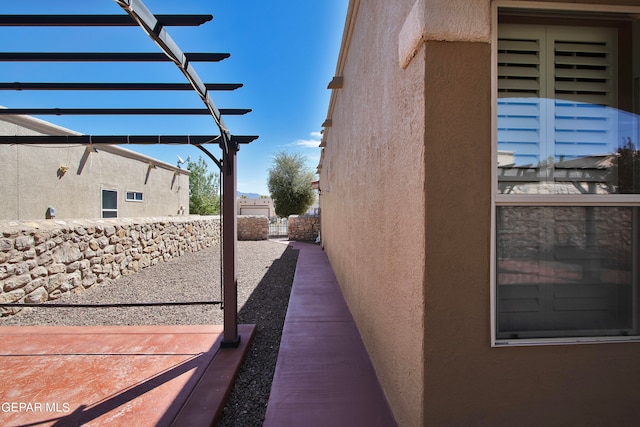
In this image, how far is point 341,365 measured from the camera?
3.15 meters

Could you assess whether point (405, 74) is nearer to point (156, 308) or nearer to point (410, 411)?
point (410, 411)

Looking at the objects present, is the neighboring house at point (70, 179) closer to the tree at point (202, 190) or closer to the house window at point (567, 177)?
the house window at point (567, 177)

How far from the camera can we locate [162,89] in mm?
3057

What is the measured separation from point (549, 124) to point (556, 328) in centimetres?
133

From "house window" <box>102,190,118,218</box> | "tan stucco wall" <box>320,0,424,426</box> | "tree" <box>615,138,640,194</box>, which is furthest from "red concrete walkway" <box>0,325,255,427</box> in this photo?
"house window" <box>102,190,118,218</box>

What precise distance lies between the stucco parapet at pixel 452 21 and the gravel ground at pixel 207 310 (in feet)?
10.3

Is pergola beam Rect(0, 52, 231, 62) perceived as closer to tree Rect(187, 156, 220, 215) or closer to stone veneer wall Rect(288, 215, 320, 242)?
stone veneer wall Rect(288, 215, 320, 242)

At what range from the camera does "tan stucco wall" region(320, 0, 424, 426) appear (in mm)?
1771

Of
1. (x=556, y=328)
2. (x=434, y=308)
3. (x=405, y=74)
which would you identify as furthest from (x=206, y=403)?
(x=405, y=74)

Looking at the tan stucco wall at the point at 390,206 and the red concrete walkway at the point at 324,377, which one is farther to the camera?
the red concrete walkway at the point at 324,377

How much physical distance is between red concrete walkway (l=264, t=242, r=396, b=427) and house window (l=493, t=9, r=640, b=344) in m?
1.45

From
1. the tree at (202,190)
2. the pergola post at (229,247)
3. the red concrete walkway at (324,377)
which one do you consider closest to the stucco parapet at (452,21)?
the pergola post at (229,247)

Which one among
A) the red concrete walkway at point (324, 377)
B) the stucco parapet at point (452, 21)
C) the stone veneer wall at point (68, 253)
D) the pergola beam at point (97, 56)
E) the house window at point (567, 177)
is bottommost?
the red concrete walkway at point (324, 377)

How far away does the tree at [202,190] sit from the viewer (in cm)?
2873
